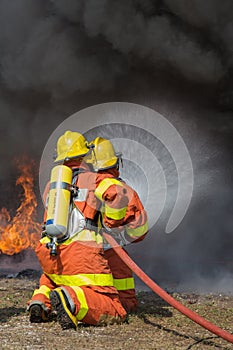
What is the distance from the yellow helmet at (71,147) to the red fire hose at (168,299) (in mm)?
1123

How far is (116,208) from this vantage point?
17.1 feet

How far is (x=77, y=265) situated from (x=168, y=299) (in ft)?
3.79

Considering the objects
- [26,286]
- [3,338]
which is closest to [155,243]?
[26,286]

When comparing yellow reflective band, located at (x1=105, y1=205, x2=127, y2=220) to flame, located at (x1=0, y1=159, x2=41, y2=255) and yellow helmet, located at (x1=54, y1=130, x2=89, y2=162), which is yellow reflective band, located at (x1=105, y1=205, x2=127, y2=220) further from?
flame, located at (x1=0, y1=159, x2=41, y2=255)

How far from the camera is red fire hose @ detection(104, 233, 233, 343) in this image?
4.32 metres

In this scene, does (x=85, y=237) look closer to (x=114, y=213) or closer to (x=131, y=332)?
(x=114, y=213)

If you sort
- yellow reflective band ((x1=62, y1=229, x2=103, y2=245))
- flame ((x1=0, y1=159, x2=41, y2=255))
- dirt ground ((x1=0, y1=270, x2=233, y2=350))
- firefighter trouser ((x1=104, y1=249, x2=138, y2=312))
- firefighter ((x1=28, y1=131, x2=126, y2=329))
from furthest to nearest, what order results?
flame ((x1=0, y1=159, x2=41, y2=255)) < firefighter trouser ((x1=104, y1=249, x2=138, y2=312)) < yellow reflective band ((x1=62, y1=229, x2=103, y2=245)) < firefighter ((x1=28, y1=131, x2=126, y2=329)) < dirt ground ((x1=0, y1=270, x2=233, y2=350))

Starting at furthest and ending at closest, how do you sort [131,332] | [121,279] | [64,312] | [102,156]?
[121,279], [102,156], [131,332], [64,312]

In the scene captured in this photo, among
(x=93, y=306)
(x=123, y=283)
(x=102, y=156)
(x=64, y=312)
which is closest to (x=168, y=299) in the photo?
(x=93, y=306)

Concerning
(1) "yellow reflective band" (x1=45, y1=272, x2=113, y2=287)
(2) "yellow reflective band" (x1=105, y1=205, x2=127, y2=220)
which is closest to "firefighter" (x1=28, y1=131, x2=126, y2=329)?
(1) "yellow reflective band" (x1=45, y1=272, x2=113, y2=287)

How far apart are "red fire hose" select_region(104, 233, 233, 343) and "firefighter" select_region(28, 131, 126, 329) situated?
8.8 inches

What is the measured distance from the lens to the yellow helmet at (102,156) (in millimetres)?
5711

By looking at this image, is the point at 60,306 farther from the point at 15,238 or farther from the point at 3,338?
the point at 15,238

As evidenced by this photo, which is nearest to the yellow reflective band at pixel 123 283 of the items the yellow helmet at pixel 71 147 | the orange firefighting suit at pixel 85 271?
the orange firefighting suit at pixel 85 271
